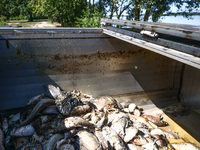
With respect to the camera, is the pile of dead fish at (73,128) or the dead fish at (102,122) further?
the dead fish at (102,122)

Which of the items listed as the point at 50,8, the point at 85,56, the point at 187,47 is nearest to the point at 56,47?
the point at 85,56

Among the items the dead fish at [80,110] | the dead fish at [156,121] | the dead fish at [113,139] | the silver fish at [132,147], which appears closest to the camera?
the dead fish at [113,139]

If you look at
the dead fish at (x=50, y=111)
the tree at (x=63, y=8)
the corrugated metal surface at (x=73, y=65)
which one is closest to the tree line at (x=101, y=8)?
the tree at (x=63, y=8)

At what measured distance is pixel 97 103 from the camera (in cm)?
445

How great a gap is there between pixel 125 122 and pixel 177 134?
6.20 feet

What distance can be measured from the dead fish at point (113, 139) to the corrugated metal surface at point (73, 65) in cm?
174

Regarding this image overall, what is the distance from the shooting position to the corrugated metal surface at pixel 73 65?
4.02 meters

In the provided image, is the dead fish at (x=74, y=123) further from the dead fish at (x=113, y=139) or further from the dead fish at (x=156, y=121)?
the dead fish at (x=156, y=121)

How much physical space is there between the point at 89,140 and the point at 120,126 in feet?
3.41

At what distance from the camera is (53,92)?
14.1 feet

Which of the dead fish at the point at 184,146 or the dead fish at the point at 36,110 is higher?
the dead fish at the point at 36,110

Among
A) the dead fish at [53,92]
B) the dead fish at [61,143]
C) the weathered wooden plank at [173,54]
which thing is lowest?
the dead fish at [61,143]

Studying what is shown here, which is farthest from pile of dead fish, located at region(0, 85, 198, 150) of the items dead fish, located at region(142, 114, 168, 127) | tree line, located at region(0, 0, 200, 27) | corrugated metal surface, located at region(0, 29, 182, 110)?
tree line, located at region(0, 0, 200, 27)

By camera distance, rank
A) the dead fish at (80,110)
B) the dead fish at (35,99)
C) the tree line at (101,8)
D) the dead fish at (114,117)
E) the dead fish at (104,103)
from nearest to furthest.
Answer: the dead fish at (80,110)
the dead fish at (114,117)
the dead fish at (35,99)
the dead fish at (104,103)
the tree line at (101,8)
